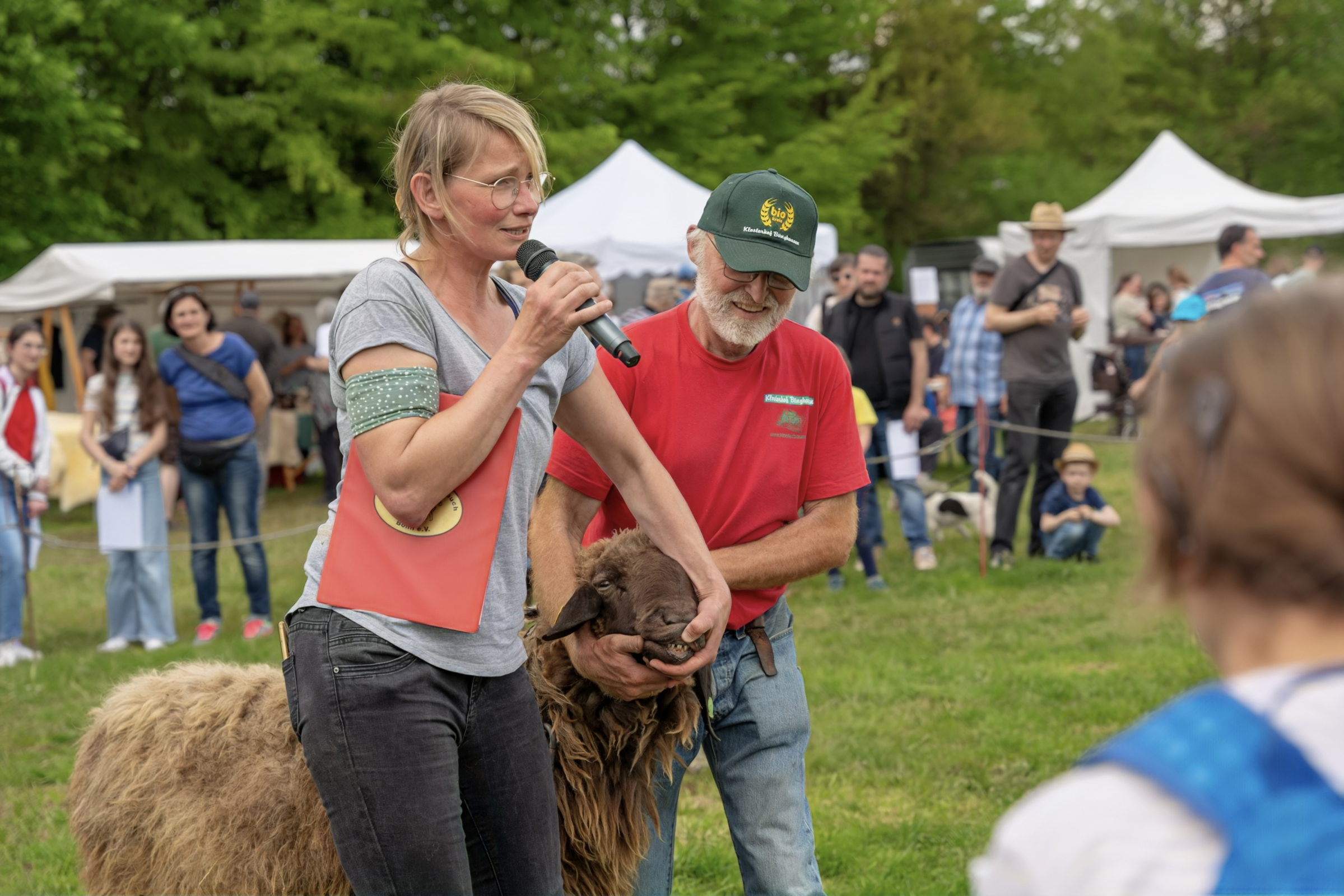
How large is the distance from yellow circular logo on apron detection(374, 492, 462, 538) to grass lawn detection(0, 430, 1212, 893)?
7.20ft

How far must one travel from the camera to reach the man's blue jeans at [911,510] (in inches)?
394

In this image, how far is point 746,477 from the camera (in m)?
3.34

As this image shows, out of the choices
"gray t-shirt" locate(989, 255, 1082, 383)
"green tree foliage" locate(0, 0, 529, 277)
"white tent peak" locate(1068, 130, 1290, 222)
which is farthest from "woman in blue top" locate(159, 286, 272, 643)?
"white tent peak" locate(1068, 130, 1290, 222)

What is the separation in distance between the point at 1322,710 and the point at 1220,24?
39.8 meters

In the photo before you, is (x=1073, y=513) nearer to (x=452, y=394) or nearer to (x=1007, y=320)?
(x=1007, y=320)

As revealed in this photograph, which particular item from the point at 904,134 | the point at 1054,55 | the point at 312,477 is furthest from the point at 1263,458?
the point at 1054,55

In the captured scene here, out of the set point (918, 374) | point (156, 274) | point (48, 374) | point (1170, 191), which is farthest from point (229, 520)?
point (1170, 191)

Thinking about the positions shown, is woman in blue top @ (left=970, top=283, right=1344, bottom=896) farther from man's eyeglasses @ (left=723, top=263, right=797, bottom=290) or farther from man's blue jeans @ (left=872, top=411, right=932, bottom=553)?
man's blue jeans @ (left=872, top=411, right=932, bottom=553)

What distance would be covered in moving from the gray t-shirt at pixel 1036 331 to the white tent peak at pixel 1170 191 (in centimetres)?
910

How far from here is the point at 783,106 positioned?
1029 inches

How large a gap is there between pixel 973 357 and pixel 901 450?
230 cm

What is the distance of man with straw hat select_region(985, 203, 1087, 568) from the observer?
32.3 feet

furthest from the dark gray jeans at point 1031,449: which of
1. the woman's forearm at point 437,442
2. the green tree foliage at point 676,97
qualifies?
the woman's forearm at point 437,442

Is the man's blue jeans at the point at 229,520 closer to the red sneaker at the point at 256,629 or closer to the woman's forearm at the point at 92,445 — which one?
the red sneaker at the point at 256,629
